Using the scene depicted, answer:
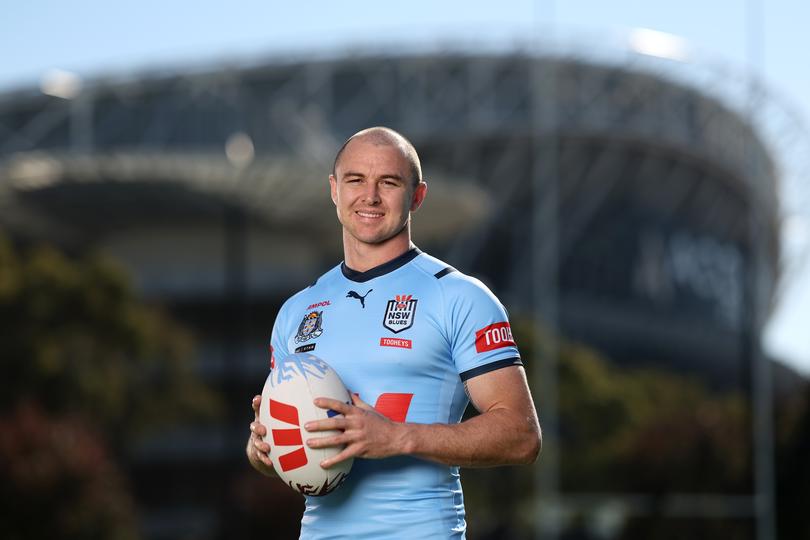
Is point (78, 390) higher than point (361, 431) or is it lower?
higher

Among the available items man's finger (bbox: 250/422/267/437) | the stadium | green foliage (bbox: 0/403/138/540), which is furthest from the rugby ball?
the stadium

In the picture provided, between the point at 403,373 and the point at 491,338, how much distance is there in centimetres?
26

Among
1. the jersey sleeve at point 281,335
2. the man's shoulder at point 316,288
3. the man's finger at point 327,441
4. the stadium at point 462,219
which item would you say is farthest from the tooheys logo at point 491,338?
the stadium at point 462,219

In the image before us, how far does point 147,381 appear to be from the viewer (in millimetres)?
37219

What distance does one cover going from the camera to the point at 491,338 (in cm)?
382

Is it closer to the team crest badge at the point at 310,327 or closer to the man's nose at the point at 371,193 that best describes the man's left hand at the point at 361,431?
the team crest badge at the point at 310,327

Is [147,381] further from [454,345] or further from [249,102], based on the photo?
[454,345]

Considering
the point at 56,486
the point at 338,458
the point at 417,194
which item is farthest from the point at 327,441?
the point at 56,486

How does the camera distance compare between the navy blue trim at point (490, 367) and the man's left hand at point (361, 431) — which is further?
the navy blue trim at point (490, 367)

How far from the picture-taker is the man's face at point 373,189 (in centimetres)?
393

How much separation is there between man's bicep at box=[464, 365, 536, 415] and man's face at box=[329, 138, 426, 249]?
1.67 ft

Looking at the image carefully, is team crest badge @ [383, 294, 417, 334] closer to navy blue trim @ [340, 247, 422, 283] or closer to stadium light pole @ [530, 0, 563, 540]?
navy blue trim @ [340, 247, 422, 283]

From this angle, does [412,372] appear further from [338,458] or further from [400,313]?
[338,458]

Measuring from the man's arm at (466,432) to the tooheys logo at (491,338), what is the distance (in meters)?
0.07
